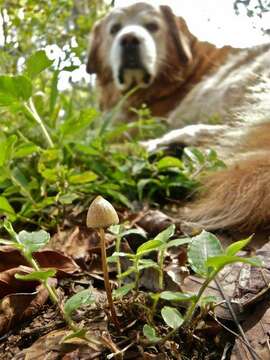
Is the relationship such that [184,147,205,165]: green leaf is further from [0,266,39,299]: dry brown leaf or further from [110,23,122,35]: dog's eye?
[110,23,122,35]: dog's eye

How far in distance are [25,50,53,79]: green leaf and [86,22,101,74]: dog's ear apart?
9.49 feet

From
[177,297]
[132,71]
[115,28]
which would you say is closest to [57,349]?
[177,297]

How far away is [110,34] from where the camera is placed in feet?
12.6

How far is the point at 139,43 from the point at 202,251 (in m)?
2.97

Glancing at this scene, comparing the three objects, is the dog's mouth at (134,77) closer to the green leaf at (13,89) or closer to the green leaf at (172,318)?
the green leaf at (13,89)

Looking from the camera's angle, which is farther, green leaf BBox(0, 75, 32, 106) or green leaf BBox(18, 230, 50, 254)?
green leaf BBox(0, 75, 32, 106)

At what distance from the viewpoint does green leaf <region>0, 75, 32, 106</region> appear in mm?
1112

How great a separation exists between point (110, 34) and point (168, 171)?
233 cm

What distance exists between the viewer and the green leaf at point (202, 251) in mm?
672

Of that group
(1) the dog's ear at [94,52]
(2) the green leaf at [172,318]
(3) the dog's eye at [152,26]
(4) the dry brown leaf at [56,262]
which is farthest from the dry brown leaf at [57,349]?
(1) the dog's ear at [94,52]

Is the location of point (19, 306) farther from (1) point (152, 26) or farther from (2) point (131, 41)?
(1) point (152, 26)

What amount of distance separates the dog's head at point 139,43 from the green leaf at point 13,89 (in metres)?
2.36

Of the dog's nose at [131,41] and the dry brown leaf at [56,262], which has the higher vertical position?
the dog's nose at [131,41]

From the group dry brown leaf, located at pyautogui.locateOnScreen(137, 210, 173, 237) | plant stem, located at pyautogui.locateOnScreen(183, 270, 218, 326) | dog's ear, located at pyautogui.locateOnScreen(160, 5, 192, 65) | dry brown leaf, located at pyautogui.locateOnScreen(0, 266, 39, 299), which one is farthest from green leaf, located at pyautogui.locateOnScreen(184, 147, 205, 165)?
dog's ear, located at pyautogui.locateOnScreen(160, 5, 192, 65)
